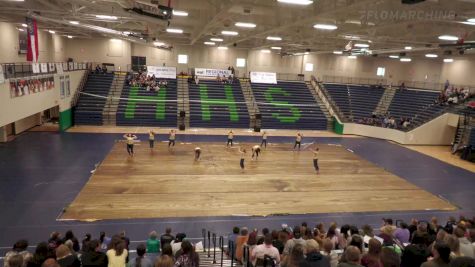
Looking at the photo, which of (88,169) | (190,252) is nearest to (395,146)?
(88,169)

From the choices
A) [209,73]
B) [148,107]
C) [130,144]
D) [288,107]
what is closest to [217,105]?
[209,73]

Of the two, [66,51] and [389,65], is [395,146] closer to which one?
[389,65]

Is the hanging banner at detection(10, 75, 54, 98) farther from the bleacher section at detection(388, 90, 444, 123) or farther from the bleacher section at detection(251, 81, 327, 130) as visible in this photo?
the bleacher section at detection(388, 90, 444, 123)

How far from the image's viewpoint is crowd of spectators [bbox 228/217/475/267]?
15.3ft

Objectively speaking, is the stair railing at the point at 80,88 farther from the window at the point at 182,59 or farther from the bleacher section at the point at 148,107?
the window at the point at 182,59

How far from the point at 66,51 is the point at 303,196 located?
3138 centimetres

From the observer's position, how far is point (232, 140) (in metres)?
23.2

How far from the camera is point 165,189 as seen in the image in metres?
13.9

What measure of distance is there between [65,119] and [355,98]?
27.6m

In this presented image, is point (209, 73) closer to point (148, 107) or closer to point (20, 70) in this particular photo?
point (148, 107)

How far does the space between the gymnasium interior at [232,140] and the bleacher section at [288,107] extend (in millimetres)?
188

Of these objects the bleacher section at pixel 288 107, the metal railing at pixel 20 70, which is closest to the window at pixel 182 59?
the bleacher section at pixel 288 107

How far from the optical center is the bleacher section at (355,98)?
32.8m

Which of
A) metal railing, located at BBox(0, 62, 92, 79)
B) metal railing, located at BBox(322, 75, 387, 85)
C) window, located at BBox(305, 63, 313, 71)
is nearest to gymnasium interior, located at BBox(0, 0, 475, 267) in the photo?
metal railing, located at BBox(0, 62, 92, 79)
